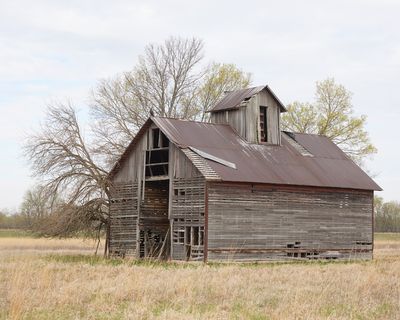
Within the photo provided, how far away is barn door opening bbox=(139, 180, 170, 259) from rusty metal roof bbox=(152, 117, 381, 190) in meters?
3.04

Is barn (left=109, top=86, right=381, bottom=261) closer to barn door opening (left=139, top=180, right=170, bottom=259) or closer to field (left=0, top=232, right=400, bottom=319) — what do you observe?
barn door opening (left=139, top=180, right=170, bottom=259)

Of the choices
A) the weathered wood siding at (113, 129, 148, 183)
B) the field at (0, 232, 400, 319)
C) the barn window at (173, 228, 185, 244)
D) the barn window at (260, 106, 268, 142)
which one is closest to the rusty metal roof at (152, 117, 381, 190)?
the barn window at (260, 106, 268, 142)

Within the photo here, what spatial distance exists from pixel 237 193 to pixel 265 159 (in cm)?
357

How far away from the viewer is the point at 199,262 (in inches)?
1133

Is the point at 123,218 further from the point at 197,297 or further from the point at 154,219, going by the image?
the point at 197,297

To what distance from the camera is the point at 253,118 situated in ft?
115

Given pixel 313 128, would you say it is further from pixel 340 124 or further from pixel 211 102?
pixel 211 102

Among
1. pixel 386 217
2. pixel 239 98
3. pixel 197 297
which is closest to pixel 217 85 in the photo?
pixel 239 98

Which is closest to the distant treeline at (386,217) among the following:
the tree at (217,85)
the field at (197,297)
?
the tree at (217,85)

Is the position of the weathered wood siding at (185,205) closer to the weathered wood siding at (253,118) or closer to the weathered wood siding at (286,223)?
the weathered wood siding at (286,223)

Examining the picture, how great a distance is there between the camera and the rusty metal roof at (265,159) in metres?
30.7

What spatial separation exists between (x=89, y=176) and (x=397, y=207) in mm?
101981

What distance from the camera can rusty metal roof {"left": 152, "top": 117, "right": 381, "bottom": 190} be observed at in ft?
101

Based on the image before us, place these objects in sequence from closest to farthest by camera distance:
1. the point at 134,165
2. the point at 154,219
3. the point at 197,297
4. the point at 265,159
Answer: the point at 197,297 → the point at 265,159 → the point at 154,219 → the point at 134,165
